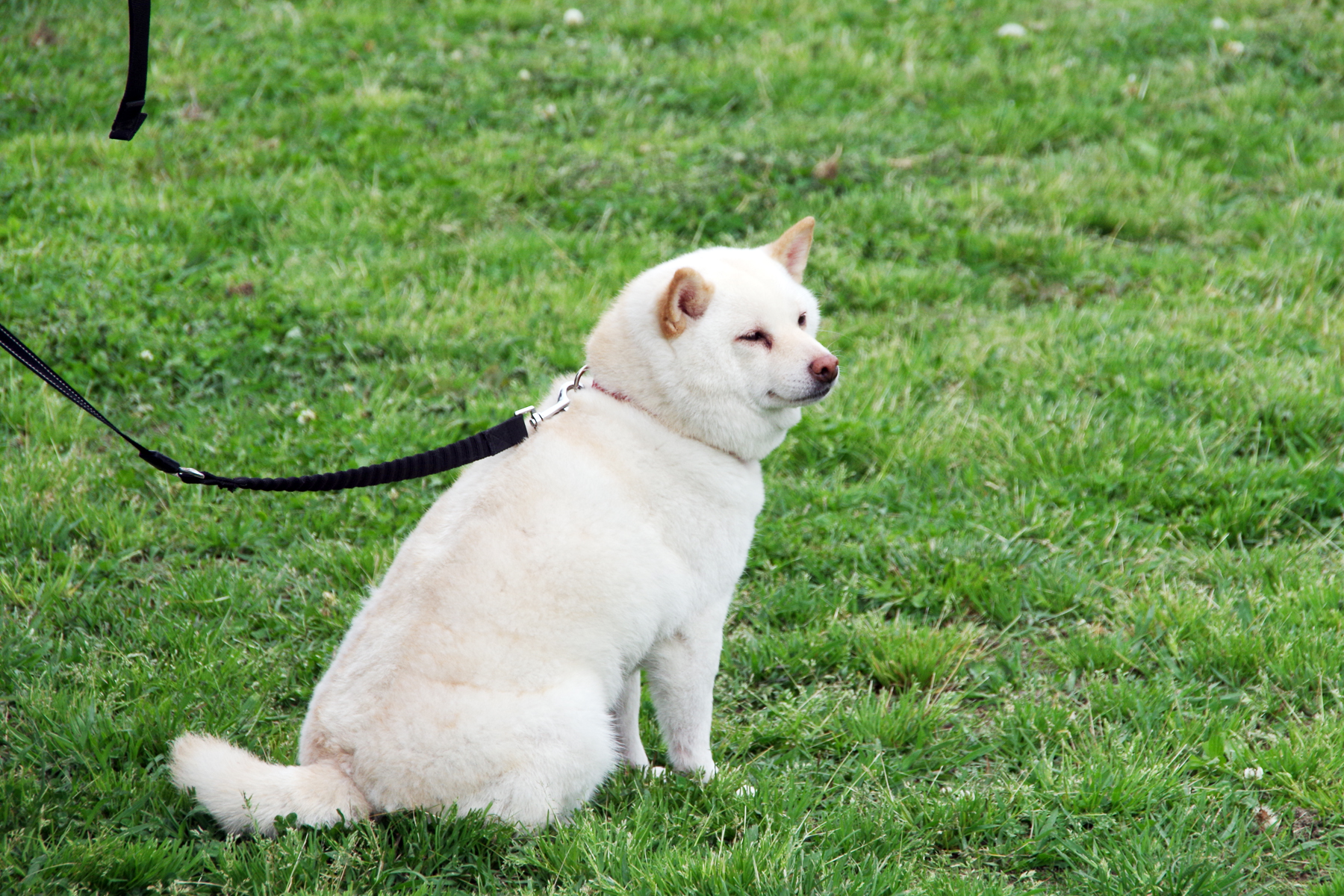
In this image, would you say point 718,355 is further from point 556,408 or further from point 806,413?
point 806,413

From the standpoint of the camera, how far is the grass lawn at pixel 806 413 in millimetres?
2928

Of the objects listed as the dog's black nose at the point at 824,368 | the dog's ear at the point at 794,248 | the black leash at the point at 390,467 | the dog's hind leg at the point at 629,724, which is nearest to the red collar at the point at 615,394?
the black leash at the point at 390,467

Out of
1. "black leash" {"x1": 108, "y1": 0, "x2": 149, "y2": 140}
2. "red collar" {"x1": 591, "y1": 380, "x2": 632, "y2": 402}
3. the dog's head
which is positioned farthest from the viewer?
"red collar" {"x1": 591, "y1": 380, "x2": 632, "y2": 402}

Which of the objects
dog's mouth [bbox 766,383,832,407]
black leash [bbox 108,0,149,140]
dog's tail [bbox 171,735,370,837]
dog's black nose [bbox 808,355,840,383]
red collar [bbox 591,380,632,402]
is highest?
black leash [bbox 108,0,149,140]

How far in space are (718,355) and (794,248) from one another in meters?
0.57

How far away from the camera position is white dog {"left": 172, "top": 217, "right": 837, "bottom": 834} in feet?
8.59

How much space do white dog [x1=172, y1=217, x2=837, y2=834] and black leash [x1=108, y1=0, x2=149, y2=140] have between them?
0.86 meters

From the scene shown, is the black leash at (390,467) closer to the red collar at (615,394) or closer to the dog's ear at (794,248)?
the red collar at (615,394)

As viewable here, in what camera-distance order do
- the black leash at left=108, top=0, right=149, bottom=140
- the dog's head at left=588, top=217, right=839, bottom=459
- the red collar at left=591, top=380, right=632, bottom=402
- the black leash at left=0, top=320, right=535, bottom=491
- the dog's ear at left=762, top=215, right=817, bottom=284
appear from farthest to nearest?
the dog's ear at left=762, top=215, right=817, bottom=284
the red collar at left=591, top=380, right=632, bottom=402
the dog's head at left=588, top=217, right=839, bottom=459
the black leash at left=0, top=320, right=535, bottom=491
the black leash at left=108, top=0, right=149, bottom=140

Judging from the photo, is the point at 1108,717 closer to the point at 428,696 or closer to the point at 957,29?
the point at 428,696

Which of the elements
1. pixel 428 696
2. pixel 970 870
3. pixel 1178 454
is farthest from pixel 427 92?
pixel 970 870

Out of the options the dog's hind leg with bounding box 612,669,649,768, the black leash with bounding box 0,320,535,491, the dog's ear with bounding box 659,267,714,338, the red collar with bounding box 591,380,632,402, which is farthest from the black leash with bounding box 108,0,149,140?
the dog's hind leg with bounding box 612,669,649,768

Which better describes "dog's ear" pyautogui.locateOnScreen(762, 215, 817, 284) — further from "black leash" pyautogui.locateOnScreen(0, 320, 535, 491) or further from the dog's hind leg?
the dog's hind leg

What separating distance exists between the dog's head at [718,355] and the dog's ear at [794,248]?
0.19 m
